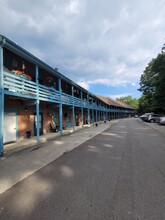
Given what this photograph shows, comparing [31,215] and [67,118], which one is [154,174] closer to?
[31,215]

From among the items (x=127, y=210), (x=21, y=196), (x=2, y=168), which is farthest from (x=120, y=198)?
(x=2, y=168)

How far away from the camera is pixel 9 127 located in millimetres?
8859

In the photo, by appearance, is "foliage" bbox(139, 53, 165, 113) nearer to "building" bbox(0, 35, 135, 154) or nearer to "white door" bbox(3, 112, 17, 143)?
"building" bbox(0, 35, 135, 154)

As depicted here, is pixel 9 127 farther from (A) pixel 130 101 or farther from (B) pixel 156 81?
(A) pixel 130 101

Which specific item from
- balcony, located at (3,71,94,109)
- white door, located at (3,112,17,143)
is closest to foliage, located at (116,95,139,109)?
balcony, located at (3,71,94,109)

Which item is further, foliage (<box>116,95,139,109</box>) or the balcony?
foliage (<box>116,95,139,109</box>)

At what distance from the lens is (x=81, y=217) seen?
7.81 feet

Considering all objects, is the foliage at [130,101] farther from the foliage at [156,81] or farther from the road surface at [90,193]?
the road surface at [90,193]

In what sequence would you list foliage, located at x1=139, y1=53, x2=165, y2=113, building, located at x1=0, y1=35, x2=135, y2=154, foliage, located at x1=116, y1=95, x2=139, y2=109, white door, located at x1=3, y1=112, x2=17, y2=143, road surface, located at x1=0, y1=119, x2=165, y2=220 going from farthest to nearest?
foliage, located at x1=116, y1=95, x2=139, y2=109
foliage, located at x1=139, y1=53, x2=165, y2=113
white door, located at x1=3, y1=112, x2=17, y2=143
building, located at x1=0, y1=35, x2=135, y2=154
road surface, located at x1=0, y1=119, x2=165, y2=220

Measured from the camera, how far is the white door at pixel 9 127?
856cm

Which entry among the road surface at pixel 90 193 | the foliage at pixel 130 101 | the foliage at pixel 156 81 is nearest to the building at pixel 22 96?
the road surface at pixel 90 193

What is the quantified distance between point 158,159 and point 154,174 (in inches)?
61.7

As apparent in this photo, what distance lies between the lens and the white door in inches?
337

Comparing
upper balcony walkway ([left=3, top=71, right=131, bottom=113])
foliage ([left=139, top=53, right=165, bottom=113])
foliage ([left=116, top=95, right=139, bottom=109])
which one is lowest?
upper balcony walkway ([left=3, top=71, right=131, bottom=113])
